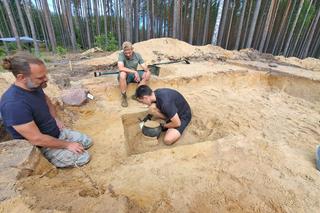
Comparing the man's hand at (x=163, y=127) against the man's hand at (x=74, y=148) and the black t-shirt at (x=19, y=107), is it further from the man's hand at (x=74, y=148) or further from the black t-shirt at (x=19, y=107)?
the black t-shirt at (x=19, y=107)

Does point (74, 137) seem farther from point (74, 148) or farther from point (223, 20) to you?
point (223, 20)

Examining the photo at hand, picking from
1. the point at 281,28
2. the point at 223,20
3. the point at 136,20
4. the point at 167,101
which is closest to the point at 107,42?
the point at 136,20

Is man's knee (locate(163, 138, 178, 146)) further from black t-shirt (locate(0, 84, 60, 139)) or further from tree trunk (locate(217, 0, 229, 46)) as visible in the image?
tree trunk (locate(217, 0, 229, 46))

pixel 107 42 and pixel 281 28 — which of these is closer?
pixel 107 42

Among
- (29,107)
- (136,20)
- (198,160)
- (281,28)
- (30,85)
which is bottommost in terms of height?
(198,160)

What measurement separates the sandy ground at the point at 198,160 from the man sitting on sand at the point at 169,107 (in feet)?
0.67

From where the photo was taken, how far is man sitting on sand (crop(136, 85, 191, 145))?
2.70 m

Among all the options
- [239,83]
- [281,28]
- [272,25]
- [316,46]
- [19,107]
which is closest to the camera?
[19,107]

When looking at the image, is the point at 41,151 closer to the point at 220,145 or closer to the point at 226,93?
the point at 220,145

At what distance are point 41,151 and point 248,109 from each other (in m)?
3.49

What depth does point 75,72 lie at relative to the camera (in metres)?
5.07

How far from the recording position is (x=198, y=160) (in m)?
2.33

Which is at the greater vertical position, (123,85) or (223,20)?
(223,20)

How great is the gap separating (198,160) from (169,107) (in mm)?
820
